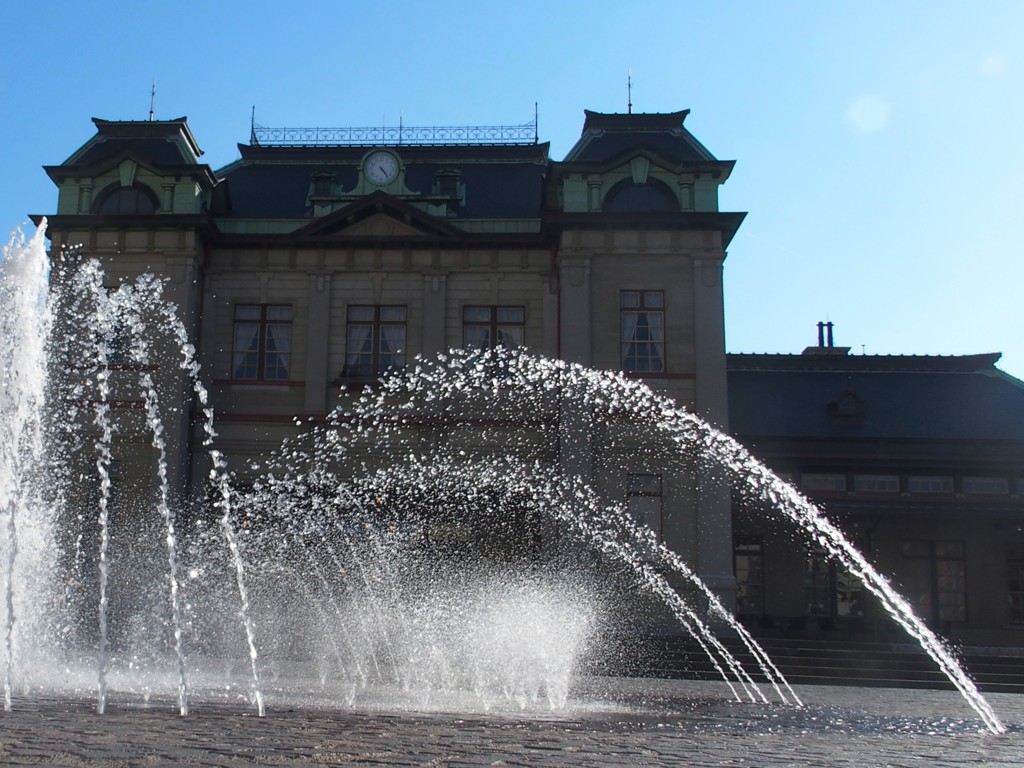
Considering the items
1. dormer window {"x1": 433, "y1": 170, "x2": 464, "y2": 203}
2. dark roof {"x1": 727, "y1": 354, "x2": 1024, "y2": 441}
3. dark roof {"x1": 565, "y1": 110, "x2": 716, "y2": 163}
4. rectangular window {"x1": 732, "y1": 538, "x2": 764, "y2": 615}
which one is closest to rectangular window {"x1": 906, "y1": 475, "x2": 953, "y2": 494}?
dark roof {"x1": 727, "y1": 354, "x2": 1024, "y2": 441}

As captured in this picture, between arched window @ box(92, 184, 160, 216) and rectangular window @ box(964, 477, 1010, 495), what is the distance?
762 inches

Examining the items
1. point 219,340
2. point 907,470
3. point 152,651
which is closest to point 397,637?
point 152,651

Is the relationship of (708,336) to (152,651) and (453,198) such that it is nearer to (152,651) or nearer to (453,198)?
(453,198)

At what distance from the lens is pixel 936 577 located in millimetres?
25188

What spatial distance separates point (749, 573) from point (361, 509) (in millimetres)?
8742

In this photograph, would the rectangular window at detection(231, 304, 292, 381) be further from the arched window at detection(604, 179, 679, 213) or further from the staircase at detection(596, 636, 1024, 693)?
the staircase at detection(596, 636, 1024, 693)

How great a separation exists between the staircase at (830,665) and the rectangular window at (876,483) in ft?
20.4

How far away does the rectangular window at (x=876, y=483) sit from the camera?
Result: 84.1ft

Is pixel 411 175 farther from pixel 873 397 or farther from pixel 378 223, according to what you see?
pixel 873 397

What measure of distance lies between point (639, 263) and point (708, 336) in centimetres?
220

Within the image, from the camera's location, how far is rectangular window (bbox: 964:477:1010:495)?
83.3 feet

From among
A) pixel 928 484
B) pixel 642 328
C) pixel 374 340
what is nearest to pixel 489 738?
pixel 642 328

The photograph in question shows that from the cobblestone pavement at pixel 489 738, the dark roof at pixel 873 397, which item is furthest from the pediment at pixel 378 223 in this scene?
the cobblestone pavement at pixel 489 738

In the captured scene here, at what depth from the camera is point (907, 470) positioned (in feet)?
84.3
